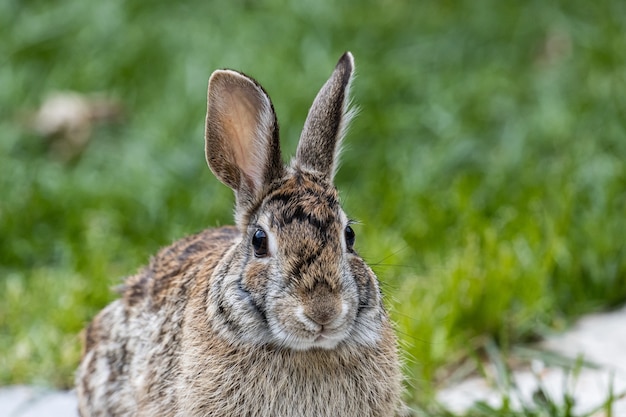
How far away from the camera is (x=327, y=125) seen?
4.04 metres

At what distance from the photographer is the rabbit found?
3598 millimetres

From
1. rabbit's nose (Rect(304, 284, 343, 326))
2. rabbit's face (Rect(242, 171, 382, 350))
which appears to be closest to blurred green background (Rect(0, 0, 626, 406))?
rabbit's face (Rect(242, 171, 382, 350))

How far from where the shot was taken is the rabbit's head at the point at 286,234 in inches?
140

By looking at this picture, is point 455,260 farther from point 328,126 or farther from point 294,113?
point 294,113

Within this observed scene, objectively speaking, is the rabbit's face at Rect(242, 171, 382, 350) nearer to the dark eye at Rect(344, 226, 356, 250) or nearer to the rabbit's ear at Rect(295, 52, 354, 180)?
the dark eye at Rect(344, 226, 356, 250)

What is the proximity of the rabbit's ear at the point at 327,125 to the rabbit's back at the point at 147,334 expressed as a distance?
1.64ft

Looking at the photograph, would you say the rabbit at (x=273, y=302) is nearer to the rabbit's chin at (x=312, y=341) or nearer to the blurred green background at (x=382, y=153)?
the rabbit's chin at (x=312, y=341)

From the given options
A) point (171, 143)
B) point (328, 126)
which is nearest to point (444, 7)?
point (171, 143)

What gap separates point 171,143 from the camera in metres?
7.32

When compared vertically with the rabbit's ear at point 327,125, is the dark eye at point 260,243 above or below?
below

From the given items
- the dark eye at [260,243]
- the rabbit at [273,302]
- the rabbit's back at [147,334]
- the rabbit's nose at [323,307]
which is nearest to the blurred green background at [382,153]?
the rabbit's back at [147,334]

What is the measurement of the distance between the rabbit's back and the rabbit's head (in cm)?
34

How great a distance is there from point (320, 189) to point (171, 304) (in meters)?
0.86

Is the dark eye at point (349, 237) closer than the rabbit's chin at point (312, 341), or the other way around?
the rabbit's chin at point (312, 341)
